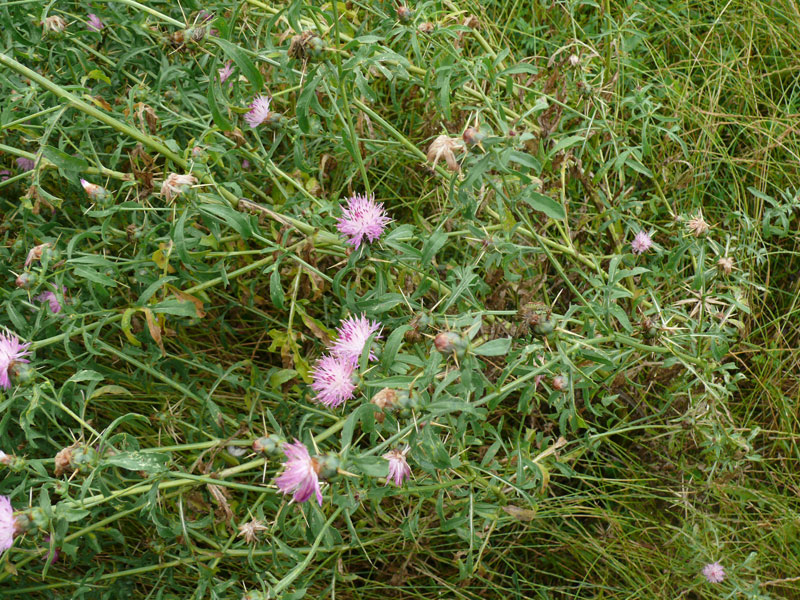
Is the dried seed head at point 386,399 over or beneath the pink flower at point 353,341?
over

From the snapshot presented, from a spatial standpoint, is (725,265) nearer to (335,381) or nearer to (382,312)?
(382,312)

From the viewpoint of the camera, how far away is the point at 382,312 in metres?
1.84

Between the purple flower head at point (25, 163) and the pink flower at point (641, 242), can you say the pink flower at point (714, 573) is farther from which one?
the purple flower head at point (25, 163)

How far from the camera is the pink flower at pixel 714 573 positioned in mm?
2281

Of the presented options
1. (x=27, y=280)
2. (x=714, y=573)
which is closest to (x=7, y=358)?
(x=27, y=280)

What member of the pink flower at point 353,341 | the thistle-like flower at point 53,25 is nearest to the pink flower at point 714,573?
the pink flower at point 353,341

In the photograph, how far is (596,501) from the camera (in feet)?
8.40

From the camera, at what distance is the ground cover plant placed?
5.51 feet

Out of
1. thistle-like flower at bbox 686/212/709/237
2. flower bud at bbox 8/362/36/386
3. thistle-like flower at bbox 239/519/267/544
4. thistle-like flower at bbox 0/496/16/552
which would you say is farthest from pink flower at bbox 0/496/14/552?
thistle-like flower at bbox 686/212/709/237

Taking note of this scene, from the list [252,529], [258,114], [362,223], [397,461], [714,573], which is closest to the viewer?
[397,461]

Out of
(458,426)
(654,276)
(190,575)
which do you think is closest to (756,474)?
(654,276)

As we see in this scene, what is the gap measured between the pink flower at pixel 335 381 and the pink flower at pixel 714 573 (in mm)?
1442

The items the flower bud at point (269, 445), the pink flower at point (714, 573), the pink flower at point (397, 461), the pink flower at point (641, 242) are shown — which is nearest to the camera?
the flower bud at point (269, 445)

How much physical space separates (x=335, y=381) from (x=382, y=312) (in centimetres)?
28
